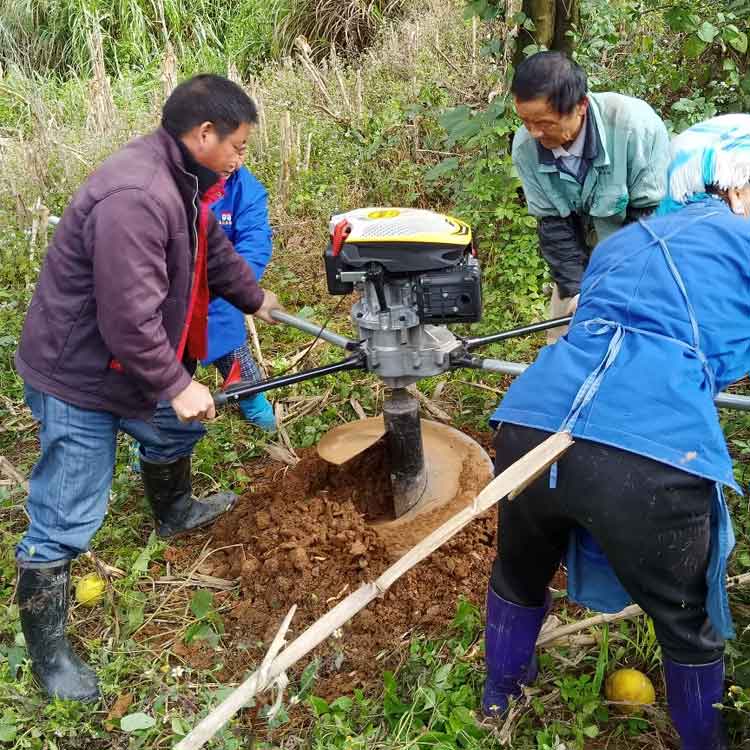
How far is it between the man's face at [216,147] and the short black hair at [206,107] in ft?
0.05

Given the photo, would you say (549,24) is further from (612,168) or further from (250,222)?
(250,222)

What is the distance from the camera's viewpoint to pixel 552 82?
324 centimetres

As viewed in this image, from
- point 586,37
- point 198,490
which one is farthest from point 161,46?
point 198,490

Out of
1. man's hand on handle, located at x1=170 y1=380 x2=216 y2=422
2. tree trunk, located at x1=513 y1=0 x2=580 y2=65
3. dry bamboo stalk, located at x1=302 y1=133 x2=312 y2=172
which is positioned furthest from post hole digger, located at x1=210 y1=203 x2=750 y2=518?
dry bamboo stalk, located at x1=302 y1=133 x2=312 y2=172

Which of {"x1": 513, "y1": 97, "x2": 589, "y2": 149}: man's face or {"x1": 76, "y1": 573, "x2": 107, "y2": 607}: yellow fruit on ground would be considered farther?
{"x1": 513, "y1": 97, "x2": 589, "y2": 149}: man's face

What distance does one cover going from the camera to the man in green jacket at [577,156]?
329 cm

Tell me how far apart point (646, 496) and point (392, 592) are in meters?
1.49

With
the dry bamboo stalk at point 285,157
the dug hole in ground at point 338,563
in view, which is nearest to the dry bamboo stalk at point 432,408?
the dug hole in ground at point 338,563

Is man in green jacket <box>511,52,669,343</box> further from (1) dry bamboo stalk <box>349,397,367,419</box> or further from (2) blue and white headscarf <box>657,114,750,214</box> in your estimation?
(1) dry bamboo stalk <box>349,397,367,419</box>

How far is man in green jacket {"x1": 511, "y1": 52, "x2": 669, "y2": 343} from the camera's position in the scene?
329 centimetres

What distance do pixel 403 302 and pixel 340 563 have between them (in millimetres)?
1071

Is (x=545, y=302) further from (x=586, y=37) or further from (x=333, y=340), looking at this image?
(x=333, y=340)

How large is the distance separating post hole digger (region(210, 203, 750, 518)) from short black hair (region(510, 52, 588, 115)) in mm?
855

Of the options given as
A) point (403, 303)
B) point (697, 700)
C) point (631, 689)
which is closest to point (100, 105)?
point (403, 303)
